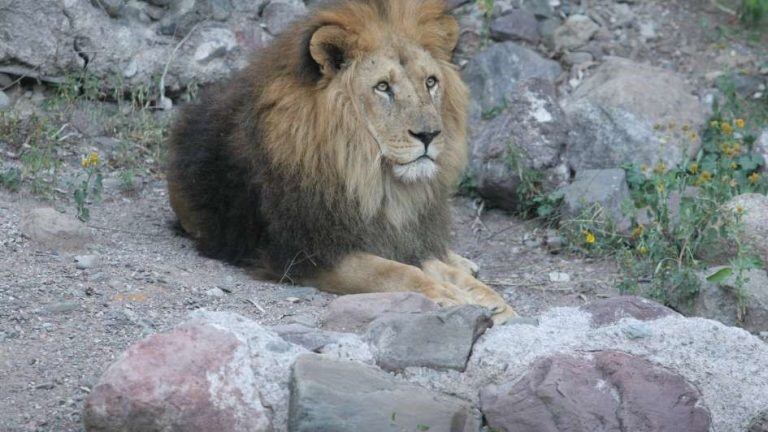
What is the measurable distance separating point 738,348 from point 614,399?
62cm

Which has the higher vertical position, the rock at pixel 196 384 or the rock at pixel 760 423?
the rock at pixel 196 384

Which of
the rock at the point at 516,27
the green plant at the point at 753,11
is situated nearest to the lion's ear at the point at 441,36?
the rock at the point at 516,27

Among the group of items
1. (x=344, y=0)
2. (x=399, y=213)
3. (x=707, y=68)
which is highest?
(x=344, y=0)

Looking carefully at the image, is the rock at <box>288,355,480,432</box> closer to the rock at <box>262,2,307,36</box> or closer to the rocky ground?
the rocky ground

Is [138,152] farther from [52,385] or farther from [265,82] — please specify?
[52,385]

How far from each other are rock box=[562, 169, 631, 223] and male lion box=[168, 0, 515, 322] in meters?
1.09

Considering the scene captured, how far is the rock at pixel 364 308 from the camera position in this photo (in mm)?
4262

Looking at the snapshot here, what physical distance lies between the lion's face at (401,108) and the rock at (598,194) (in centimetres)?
157

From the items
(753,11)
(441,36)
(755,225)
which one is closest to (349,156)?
(441,36)


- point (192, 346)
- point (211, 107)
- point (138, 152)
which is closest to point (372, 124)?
point (211, 107)

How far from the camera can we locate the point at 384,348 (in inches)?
155

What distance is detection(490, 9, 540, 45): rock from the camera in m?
8.38

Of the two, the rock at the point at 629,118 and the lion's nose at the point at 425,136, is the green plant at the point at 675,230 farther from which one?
the lion's nose at the point at 425,136

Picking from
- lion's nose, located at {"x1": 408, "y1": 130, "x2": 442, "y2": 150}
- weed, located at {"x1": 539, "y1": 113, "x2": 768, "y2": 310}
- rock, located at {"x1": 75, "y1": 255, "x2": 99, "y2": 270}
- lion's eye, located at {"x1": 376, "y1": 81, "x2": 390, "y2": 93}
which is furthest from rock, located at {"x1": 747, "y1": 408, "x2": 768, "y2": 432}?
rock, located at {"x1": 75, "y1": 255, "x2": 99, "y2": 270}
